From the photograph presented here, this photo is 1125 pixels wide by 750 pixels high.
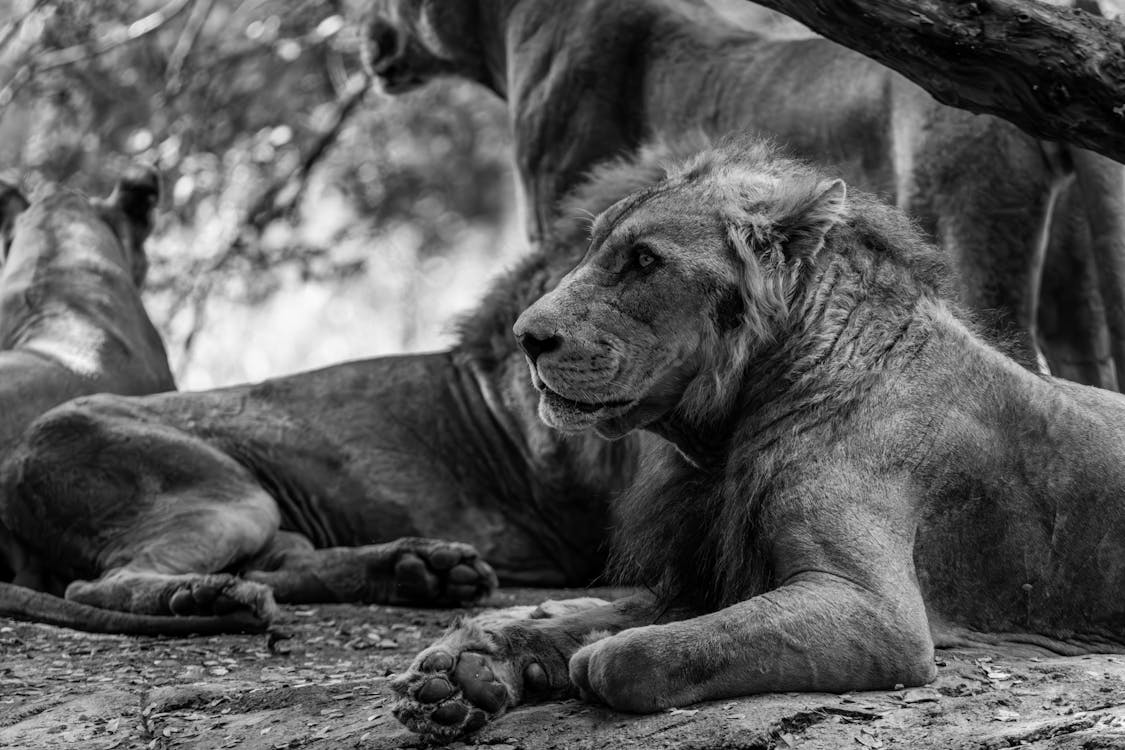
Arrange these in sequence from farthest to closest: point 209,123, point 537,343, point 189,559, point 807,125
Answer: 1. point 209,123
2. point 807,125
3. point 189,559
4. point 537,343

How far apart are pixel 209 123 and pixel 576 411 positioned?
27.9 ft

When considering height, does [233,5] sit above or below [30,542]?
above

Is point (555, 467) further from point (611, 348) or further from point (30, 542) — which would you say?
point (611, 348)

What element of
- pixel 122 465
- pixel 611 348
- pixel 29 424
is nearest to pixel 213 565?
pixel 122 465

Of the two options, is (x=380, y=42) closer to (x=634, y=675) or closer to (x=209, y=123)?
(x=209, y=123)

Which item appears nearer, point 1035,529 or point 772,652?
point 772,652

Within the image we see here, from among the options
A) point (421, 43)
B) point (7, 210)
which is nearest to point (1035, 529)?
point (7, 210)

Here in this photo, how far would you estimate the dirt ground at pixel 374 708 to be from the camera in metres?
3.22

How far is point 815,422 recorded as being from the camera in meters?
3.81

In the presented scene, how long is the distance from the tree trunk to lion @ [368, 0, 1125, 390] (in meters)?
0.59

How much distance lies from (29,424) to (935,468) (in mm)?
4144

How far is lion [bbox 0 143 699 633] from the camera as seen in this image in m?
6.20

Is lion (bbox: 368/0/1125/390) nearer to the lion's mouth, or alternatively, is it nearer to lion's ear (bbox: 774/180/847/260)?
lion's ear (bbox: 774/180/847/260)

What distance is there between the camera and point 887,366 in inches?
153
